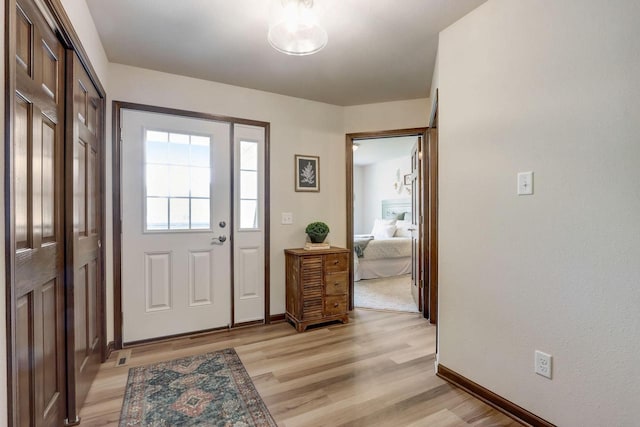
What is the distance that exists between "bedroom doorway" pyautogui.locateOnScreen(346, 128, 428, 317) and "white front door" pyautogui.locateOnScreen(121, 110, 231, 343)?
145 centimetres

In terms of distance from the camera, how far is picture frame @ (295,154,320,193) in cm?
338

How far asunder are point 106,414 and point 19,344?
36.0 inches

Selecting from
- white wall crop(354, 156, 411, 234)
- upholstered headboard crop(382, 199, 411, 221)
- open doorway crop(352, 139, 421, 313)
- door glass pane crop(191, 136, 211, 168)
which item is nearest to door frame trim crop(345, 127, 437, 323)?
open doorway crop(352, 139, 421, 313)

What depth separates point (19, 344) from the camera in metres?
1.12

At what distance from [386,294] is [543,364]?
268 cm

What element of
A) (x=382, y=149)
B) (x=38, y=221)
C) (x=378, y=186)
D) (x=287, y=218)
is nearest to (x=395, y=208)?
(x=378, y=186)

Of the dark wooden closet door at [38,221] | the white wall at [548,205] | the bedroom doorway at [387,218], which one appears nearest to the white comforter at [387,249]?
the bedroom doorway at [387,218]

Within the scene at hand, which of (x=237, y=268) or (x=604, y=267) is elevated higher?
(x=604, y=267)

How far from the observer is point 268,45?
7.54 ft

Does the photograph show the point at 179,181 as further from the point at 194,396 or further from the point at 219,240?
the point at 194,396

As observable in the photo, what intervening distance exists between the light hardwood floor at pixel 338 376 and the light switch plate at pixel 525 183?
122 cm

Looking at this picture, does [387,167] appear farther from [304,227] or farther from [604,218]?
[604,218]

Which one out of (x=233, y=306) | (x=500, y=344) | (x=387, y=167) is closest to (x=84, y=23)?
(x=233, y=306)

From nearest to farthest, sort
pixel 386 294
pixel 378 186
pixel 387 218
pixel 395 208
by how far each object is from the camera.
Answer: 1. pixel 386 294
2. pixel 395 208
3. pixel 387 218
4. pixel 378 186
